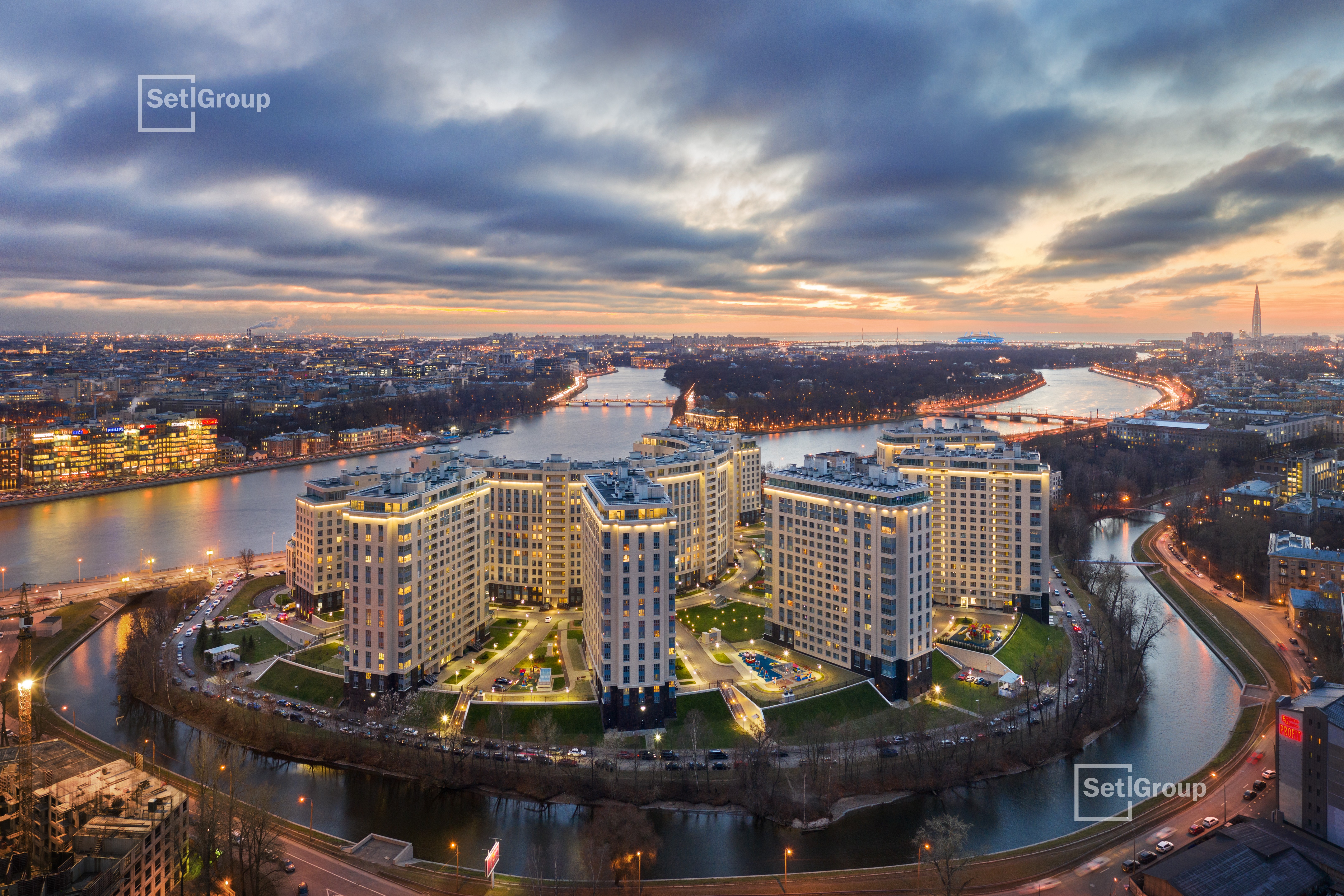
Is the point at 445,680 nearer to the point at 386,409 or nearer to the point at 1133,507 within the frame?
the point at 1133,507

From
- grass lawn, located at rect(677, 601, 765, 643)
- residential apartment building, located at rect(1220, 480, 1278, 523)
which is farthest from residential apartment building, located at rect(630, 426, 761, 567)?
residential apartment building, located at rect(1220, 480, 1278, 523)

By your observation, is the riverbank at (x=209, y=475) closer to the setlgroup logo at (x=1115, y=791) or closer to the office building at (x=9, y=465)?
the office building at (x=9, y=465)

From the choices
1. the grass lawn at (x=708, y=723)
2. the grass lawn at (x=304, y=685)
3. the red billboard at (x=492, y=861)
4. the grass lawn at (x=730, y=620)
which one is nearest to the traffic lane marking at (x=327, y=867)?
the red billboard at (x=492, y=861)

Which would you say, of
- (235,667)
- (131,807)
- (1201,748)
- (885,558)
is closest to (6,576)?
(235,667)

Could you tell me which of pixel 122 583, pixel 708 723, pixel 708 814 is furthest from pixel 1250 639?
pixel 122 583

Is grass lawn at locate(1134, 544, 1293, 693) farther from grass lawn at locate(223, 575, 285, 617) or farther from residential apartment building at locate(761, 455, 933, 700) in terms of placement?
grass lawn at locate(223, 575, 285, 617)

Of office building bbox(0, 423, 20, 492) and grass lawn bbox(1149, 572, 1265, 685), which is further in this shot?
office building bbox(0, 423, 20, 492)
